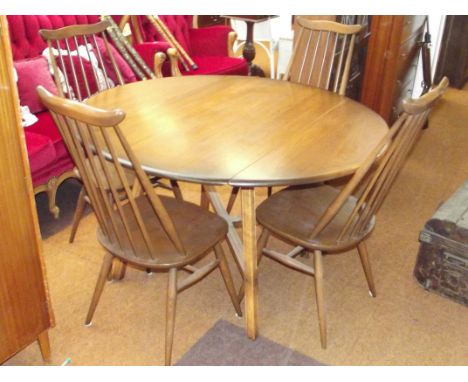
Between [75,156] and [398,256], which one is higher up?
[75,156]

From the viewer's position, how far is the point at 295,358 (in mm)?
1924

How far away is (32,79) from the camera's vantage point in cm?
275

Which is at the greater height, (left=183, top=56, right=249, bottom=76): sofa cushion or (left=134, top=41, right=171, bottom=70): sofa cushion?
(left=134, top=41, right=171, bottom=70): sofa cushion

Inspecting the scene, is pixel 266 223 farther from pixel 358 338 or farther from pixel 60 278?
pixel 60 278

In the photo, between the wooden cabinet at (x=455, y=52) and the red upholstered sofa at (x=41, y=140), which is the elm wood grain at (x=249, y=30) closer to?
the red upholstered sofa at (x=41, y=140)

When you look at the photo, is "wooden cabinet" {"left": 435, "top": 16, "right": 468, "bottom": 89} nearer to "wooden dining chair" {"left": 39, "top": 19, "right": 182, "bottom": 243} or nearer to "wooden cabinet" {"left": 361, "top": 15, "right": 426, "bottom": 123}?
"wooden cabinet" {"left": 361, "top": 15, "right": 426, "bottom": 123}

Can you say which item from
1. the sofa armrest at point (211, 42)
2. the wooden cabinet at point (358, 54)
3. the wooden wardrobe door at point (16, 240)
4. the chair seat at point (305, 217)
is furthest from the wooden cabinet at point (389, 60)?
the wooden wardrobe door at point (16, 240)

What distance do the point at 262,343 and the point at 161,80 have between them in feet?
4.38

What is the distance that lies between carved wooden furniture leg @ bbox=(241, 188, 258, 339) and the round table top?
150 millimetres

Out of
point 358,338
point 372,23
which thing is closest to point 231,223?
point 358,338

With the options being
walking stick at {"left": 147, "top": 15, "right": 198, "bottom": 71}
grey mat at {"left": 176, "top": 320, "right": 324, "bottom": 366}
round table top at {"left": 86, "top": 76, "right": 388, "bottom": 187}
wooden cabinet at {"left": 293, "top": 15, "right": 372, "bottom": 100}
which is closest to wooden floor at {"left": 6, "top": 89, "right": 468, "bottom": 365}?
grey mat at {"left": 176, "top": 320, "right": 324, "bottom": 366}

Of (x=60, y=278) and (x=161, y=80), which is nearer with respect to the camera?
(x=60, y=278)

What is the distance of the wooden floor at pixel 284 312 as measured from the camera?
194cm

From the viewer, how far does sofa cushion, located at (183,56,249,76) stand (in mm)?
3738
